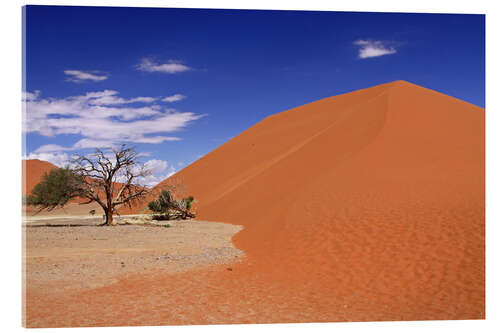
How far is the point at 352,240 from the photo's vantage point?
11.5 meters

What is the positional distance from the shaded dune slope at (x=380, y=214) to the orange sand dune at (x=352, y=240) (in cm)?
5

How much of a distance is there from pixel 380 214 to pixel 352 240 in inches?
90.6

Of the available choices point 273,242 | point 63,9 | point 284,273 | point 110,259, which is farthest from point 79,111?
point 273,242

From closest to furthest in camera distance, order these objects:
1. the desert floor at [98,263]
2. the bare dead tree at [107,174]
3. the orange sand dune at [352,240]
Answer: the desert floor at [98,263]
the orange sand dune at [352,240]
the bare dead tree at [107,174]

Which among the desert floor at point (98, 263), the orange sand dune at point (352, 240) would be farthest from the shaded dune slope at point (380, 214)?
the desert floor at point (98, 263)

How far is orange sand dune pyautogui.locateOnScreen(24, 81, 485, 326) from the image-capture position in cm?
661

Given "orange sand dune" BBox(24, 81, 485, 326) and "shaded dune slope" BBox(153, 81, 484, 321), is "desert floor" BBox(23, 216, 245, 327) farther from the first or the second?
"shaded dune slope" BBox(153, 81, 484, 321)

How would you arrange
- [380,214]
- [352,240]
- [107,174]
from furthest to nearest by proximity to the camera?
[107,174] → [380,214] → [352,240]

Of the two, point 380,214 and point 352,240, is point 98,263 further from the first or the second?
point 380,214

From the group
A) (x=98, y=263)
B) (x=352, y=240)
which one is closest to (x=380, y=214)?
(x=352, y=240)

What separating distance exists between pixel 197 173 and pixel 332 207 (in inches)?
1247

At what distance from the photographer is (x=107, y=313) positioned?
19.9 ft

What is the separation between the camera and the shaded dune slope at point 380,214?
7664 mm

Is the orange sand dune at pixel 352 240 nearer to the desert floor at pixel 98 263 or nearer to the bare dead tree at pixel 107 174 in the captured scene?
the desert floor at pixel 98 263
